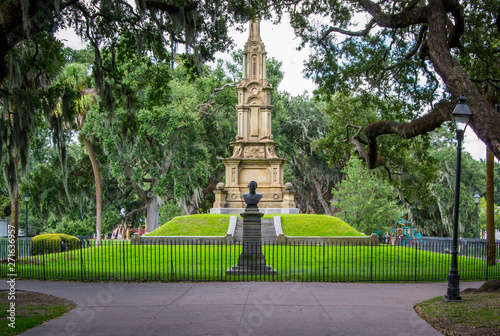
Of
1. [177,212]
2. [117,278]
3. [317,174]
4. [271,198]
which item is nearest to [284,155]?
[317,174]

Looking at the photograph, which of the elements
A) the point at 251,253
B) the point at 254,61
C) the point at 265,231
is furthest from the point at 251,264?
the point at 254,61

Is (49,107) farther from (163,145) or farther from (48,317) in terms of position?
(163,145)

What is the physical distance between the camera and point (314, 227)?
24.5m

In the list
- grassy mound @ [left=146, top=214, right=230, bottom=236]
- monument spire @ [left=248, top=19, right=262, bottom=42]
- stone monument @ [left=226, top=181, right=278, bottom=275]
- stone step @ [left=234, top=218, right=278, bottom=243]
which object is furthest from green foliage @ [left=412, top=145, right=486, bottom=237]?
stone monument @ [left=226, top=181, right=278, bottom=275]

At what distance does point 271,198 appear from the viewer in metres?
29.8

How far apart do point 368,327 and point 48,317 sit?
528 cm

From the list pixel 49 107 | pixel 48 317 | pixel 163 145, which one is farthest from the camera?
pixel 163 145

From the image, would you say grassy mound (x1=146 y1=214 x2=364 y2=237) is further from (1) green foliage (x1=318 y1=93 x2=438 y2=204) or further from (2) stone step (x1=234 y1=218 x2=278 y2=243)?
(1) green foliage (x1=318 y1=93 x2=438 y2=204)

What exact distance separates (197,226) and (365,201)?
15674 mm

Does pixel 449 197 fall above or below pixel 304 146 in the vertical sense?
below

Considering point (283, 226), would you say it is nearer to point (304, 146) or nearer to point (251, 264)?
point (251, 264)

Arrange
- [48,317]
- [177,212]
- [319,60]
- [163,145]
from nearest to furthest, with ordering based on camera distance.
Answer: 1. [48,317]
2. [319,60]
3. [163,145]
4. [177,212]

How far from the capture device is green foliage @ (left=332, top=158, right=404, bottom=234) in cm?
3612

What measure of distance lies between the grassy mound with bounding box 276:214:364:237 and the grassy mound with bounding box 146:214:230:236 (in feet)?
9.73
